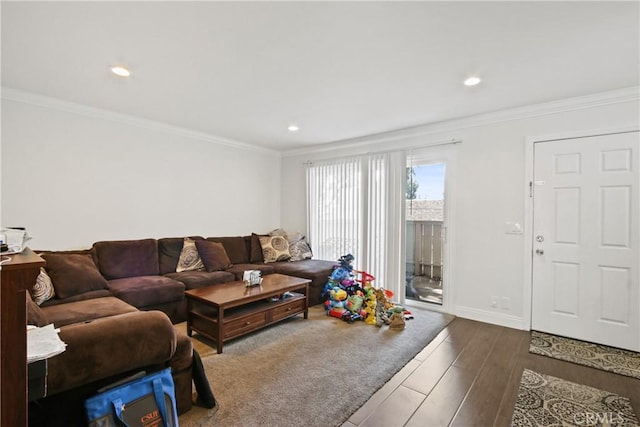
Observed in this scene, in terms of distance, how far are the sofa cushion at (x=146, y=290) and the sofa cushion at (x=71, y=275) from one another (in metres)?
0.19

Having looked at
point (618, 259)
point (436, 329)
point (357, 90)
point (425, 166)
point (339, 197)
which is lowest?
point (436, 329)

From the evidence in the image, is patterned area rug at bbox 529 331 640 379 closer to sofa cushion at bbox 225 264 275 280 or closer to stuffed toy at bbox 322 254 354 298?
stuffed toy at bbox 322 254 354 298

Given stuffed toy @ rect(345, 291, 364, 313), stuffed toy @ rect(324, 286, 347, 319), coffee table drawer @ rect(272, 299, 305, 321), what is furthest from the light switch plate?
coffee table drawer @ rect(272, 299, 305, 321)

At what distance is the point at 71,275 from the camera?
280 cm

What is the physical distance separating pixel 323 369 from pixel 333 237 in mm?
2726

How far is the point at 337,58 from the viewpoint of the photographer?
7.45 feet

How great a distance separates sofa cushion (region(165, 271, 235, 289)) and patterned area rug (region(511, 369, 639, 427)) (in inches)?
124

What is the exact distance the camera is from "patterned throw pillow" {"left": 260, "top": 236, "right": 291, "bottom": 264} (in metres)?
4.75

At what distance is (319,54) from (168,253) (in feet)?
10.3

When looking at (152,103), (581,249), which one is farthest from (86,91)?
(581,249)

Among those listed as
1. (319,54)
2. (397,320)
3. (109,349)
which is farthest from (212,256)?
(319,54)

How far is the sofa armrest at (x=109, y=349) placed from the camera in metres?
1.33

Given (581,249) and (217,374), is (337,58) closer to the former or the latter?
(217,374)

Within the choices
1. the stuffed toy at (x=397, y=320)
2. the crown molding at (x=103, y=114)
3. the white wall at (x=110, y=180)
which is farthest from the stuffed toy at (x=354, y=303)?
the crown molding at (x=103, y=114)
